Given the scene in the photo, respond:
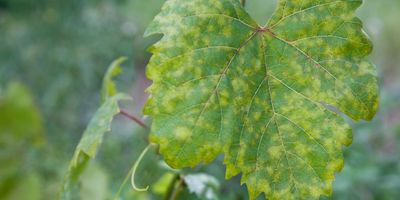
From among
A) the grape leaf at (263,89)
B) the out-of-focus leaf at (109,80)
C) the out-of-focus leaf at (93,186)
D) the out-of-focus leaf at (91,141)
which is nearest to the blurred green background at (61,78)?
the out-of-focus leaf at (93,186)

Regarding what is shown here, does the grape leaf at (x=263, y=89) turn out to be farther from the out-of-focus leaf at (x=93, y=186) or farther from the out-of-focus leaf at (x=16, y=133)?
the out-of-focus leaf at (x=16, y=133)

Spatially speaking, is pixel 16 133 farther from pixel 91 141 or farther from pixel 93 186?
pixel 91 141

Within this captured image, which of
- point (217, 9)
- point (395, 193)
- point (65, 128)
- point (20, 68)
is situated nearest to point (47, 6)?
point (20, 68)

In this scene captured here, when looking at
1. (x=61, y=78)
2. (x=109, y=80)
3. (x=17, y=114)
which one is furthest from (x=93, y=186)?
(x=61, y=78)

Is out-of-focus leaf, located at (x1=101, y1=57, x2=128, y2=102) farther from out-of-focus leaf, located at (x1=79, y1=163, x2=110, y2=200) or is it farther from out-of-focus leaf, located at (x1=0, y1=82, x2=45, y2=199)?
out-of-focus leaf, located at (x1=0, y1=82, x2=45, y2=199)

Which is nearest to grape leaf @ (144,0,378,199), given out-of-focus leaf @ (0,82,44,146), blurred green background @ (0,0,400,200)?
out-of-focus leaf @ (0,82,44,146)

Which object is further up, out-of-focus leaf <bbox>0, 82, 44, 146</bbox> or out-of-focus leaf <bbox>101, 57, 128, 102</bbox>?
out-of-focus leaf <bbox>101, 57, 128, 102</bbox>

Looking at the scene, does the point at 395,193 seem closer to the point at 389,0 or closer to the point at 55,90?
the point at 55,90
